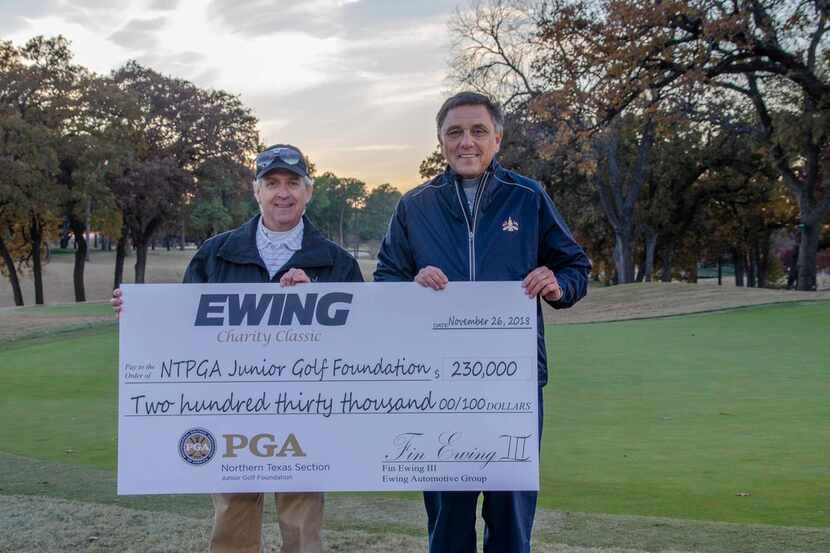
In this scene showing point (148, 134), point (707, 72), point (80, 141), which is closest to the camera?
point (707, 72)

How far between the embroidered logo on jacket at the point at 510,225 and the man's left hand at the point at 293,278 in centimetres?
88

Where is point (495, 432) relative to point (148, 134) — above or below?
below

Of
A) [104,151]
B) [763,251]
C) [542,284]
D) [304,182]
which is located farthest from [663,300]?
[763,251]

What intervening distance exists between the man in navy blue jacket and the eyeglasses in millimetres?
559

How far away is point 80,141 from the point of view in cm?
4241

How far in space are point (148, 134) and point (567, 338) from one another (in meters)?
37.4

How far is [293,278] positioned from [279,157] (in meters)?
0.56

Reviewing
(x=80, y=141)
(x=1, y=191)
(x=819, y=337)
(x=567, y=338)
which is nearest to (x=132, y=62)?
(x=80, y=141)

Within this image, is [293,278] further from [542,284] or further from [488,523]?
[488,523]

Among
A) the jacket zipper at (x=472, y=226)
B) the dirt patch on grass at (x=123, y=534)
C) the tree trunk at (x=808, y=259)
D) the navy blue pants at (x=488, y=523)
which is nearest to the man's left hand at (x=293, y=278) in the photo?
the jacket zipper at (x=472, y=226)

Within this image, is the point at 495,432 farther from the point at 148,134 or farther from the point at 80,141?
the point at 148,134

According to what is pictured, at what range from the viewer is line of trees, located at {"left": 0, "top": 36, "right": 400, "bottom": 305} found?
3991cm

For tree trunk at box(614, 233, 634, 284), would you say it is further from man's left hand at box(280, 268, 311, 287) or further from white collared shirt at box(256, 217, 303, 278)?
man's left hand at box(280, 268, 311, 287)

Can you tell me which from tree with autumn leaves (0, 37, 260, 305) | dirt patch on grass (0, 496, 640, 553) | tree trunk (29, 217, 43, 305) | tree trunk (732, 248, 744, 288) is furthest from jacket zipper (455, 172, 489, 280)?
tree trunk (732, 248, 744, 288)
